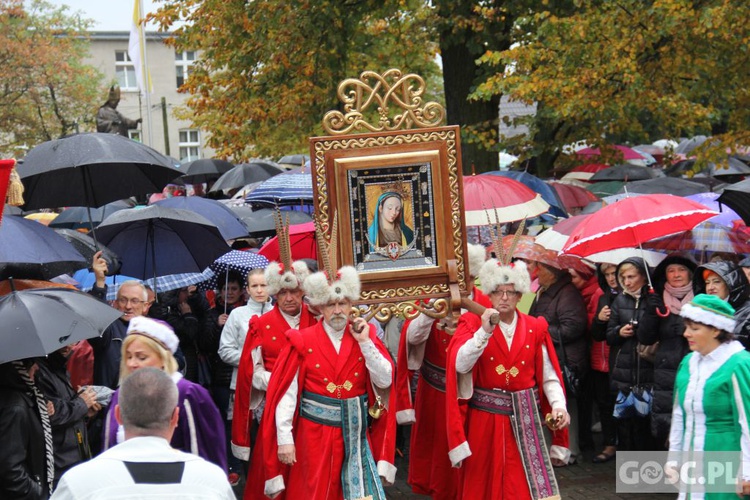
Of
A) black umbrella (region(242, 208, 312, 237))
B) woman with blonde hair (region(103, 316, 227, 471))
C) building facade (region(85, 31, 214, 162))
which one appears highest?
building facade (region(85, 31, 214, 162))

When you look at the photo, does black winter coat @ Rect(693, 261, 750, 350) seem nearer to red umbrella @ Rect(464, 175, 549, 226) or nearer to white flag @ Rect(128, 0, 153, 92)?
red umbrella @ Rect(464, 175, 549, 226)

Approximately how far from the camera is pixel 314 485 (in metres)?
6.43

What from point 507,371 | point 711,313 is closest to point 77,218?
point 507,371

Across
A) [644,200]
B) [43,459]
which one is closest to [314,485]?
[43,459]

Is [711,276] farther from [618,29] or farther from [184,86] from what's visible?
[184,86]

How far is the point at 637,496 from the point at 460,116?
332 inches

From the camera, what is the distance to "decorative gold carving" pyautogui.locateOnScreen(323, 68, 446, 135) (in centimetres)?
704

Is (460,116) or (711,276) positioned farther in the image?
(460,116)

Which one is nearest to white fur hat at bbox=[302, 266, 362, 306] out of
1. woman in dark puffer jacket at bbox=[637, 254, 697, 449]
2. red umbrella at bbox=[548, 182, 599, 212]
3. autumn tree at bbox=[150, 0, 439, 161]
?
woman in dark puffer jacket at bbox=[637, 254, 697, 449]

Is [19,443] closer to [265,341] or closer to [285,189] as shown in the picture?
[265,341]

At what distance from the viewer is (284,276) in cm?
736

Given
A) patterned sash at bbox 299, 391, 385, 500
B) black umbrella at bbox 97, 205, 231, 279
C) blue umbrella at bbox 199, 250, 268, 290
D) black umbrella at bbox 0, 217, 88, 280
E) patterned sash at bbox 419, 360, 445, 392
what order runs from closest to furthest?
patterned sash at bbox 299, 391, 385, 500 → black umbrella at bbox 0, 217, 88, 280 → patterned sash at bbox 419, 360, 445, 392 → black umbrella at bbox 97, 205, 231, 279 → blue umbrella at bbox 199, 250, 268, 290

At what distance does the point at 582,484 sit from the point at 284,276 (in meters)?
3.12

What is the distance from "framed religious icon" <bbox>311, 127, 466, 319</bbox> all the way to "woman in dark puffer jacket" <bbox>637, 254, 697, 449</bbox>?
1819 mm
